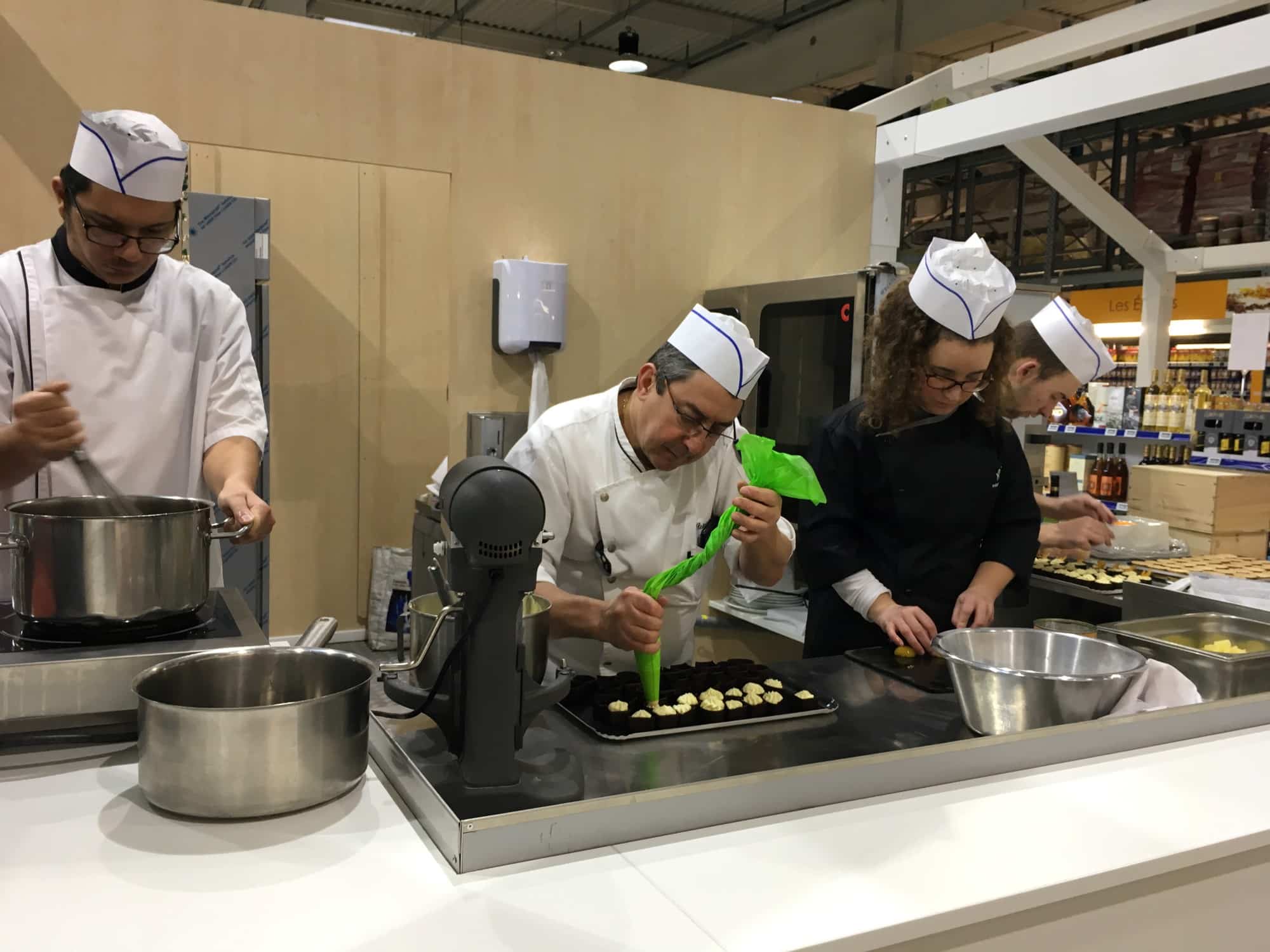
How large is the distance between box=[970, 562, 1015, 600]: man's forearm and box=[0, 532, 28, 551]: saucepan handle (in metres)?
1.81

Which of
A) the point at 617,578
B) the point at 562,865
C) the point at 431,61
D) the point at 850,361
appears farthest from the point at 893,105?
the point at 562,865

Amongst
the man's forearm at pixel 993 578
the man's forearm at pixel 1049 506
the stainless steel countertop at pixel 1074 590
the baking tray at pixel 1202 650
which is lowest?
the stainless steel countertop at pixel 1074 590

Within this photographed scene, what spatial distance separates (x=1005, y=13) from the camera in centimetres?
590

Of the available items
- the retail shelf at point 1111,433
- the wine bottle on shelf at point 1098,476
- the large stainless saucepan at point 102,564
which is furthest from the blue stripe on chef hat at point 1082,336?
the large stainless saucepan at point 102,564

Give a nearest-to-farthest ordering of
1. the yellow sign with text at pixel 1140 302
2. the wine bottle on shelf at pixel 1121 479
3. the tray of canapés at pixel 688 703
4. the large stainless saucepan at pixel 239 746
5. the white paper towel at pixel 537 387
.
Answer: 1. the large stainless saucepan at pixel 239 746
2. the tray of canapés at pixel 688 703
3. the white paper towel at pixel 537 387
4. the wine bottle on shelf at pixel 1121 479
5. the yellow sign with text at pixel 1140 302

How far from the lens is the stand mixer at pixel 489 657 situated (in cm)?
110

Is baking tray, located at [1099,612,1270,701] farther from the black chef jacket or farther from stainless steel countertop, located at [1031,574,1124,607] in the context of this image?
stainless steel countertop, located at [1031,574,1124,607]

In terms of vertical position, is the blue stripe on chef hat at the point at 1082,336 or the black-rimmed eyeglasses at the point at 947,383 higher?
the blue stripe on chef hat at the point at 1082,336

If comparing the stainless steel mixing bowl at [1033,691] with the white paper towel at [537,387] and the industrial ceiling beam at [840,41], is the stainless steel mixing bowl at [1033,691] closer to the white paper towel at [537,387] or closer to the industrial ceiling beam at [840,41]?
the white paper towel at [537,387]

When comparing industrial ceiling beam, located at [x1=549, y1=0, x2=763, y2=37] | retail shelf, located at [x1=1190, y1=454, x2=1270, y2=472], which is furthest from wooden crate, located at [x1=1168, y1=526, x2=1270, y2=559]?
industrial ceiling beam, located at [x1=549, y1=0, x2=763, y2=37]

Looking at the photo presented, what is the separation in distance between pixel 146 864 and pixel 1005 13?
21.0ft

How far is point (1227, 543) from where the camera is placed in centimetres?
364

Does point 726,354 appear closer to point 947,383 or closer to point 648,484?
point 648,484

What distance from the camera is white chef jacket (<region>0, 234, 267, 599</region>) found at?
5.88ft
